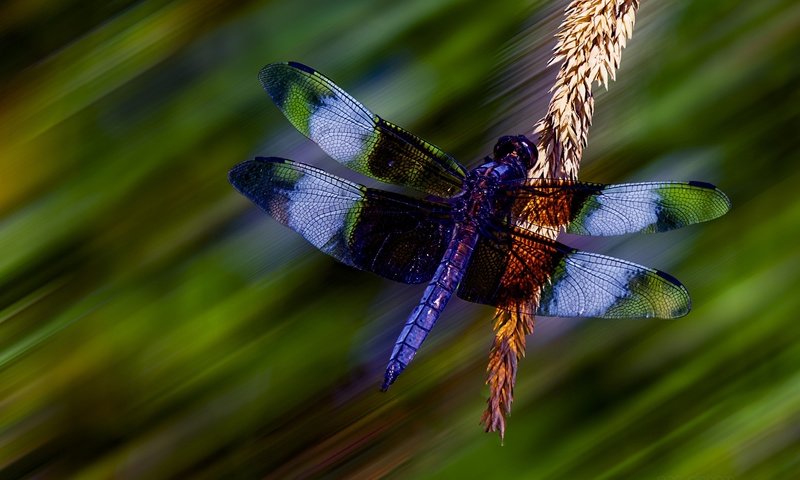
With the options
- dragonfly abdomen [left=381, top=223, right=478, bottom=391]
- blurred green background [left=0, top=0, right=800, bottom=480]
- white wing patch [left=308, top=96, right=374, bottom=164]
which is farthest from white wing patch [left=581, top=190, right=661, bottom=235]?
white wing patch [left=308, top=96, right=374, bottom=164]

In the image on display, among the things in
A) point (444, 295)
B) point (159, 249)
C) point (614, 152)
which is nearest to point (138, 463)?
point (159, 249)

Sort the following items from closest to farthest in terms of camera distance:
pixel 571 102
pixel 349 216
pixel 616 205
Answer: pixel 571 102, pixel 616 205, pixel 349 216

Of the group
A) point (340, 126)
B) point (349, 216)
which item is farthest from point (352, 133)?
point (349, 216)

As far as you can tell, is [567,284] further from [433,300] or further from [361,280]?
[361,280]

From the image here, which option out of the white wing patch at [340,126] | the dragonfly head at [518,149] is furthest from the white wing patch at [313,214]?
the dragonfly head at [518,149]

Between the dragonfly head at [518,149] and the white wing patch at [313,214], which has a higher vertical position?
the white wing patch at [313,214]

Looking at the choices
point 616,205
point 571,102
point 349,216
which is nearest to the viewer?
point 571,102

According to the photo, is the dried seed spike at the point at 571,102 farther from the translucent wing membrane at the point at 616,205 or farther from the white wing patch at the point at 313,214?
the white wing patch at the point at 313,214

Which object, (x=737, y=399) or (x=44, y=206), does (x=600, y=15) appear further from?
(x=44, y=206)
